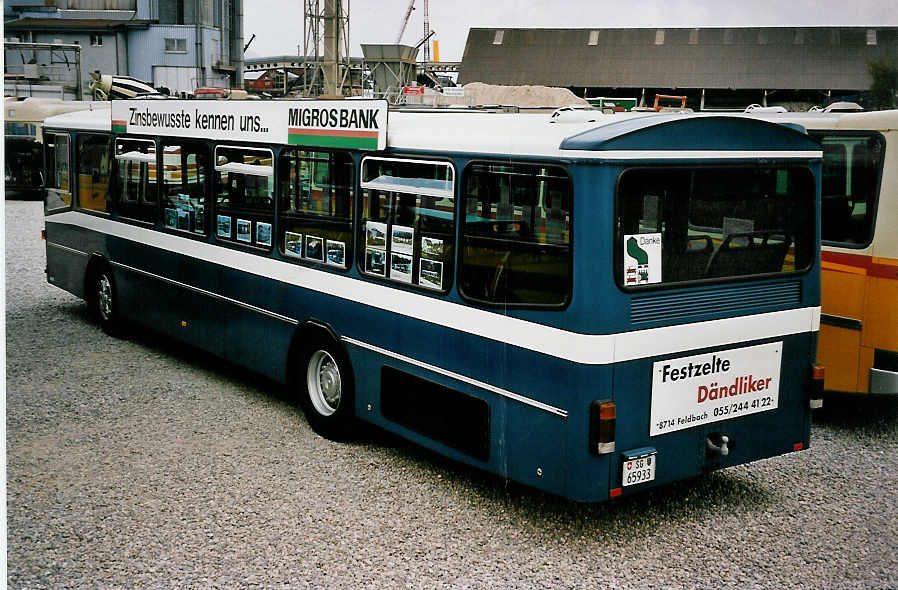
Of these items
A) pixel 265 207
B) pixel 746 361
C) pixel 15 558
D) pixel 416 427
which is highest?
pixel 265 207

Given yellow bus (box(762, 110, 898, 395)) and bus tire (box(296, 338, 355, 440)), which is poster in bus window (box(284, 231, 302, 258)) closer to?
bus tire (box(296, 338, 355, 440))

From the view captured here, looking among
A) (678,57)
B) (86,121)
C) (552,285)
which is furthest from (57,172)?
(678,57)

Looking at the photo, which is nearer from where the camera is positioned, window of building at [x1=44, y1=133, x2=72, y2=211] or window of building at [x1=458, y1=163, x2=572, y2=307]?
window of building at [x1=458, y1=163, x2=572, y2=307]

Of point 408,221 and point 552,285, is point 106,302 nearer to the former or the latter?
point 408,221

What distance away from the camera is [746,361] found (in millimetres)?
5484

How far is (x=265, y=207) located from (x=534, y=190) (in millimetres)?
3096

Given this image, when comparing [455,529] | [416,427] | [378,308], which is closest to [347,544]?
[455,529]

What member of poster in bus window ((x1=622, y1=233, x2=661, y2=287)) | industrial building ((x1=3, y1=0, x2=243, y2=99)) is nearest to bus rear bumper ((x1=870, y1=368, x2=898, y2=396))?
poster in bus window ((x1=622, y1=233, x2=661, y2=287))

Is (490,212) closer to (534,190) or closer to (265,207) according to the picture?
(534,190)

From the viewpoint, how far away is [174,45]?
191ft

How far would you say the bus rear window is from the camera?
16.5 ft

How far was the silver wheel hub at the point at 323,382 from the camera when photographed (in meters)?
7.05

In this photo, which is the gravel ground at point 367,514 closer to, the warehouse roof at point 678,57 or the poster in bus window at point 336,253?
the poster in bus window at point 336,253

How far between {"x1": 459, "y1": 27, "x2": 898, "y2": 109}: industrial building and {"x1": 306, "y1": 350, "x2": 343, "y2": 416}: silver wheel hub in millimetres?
36047
